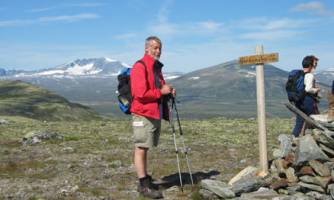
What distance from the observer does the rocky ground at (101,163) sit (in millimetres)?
14539

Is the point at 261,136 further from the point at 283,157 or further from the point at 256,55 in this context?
the point at 256,55

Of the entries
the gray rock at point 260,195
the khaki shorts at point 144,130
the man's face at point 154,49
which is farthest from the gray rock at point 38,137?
the gray rock at point 260,195

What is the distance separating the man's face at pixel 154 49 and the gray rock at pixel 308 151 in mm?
4598

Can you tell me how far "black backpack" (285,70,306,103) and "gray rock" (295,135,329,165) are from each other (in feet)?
11.5

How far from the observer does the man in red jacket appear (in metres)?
12.7

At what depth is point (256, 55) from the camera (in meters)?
13.8

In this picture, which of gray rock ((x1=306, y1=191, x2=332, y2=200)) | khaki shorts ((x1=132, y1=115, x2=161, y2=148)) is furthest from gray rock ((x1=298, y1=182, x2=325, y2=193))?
khaki shorts ((x1=132, y1=115, x2=161, y2=148))

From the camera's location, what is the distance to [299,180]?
12.8 meters

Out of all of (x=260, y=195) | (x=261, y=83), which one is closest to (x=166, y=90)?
(x=261, y=83)

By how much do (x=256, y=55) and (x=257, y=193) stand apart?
403 centimetres

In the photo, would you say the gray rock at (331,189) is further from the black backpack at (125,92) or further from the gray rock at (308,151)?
the black backpack at (125,92)

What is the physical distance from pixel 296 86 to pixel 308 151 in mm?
4094

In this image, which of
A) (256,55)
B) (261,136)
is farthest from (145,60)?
(261,136)

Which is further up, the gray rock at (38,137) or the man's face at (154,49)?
the man's face at (154,49)
